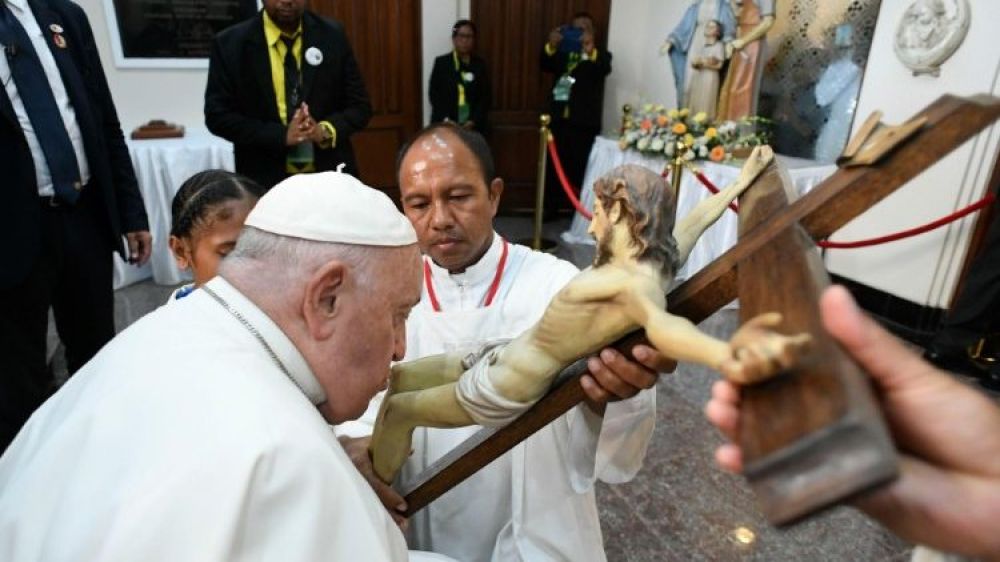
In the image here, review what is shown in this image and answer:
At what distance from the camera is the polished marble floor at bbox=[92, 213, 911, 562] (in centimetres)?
287

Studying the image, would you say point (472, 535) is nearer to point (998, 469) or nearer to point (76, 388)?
point (76, 388)

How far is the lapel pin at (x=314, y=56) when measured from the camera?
379 centimetres

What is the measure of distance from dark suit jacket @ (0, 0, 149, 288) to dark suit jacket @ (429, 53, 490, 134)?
560 centimetres

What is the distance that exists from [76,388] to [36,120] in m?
1.98

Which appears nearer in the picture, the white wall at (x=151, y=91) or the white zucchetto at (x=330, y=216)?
the white zucchetto at (x=330, y=216)

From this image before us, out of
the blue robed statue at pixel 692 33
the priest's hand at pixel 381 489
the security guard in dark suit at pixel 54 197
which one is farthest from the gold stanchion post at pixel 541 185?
the priest's hand at pixel 381 489

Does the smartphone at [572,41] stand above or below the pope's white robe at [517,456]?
above

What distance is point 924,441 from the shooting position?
2.31 ft

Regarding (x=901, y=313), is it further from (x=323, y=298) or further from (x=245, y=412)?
(x=245, y=412)

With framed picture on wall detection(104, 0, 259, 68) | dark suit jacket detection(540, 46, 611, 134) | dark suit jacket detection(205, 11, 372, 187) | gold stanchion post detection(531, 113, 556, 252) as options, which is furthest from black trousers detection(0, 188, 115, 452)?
dark suit jacket detection(540, 46, 611, 134)

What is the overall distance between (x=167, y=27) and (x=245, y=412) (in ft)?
25.3

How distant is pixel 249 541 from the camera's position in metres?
1.00

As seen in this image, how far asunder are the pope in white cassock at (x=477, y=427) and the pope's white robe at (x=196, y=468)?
613 mm

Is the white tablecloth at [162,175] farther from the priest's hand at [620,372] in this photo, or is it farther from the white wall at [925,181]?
the white wall at [925,181]
